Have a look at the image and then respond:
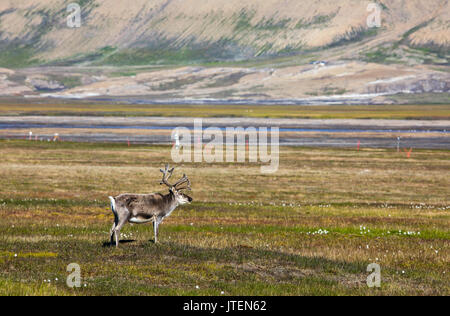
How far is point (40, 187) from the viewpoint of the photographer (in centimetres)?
4425

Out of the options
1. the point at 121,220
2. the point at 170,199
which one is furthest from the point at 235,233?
the point at 121,220

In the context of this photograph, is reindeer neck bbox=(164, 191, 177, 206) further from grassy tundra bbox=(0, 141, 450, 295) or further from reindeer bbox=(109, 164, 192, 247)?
grassy tundra bbox=(0, 141, 450, 295)

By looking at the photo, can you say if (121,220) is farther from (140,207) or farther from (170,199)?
(170,199)

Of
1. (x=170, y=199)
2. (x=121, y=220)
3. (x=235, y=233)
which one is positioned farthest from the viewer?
(x=235, y=233)

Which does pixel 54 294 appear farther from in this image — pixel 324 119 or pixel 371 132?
pixel 324 119

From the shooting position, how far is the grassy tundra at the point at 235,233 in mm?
15570

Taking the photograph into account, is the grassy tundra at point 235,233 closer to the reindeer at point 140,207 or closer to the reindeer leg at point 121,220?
the reindeer leg at point 121,220

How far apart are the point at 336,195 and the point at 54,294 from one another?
33308 millimetres

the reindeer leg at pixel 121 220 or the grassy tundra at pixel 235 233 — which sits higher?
the reindeer leg at pixel 121 220

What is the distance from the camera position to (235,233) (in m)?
25.0

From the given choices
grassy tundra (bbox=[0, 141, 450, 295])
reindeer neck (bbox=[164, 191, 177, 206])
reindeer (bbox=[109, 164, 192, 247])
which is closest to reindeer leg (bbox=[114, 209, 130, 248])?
reindeer (bbox=[109, 164, 192, 247])

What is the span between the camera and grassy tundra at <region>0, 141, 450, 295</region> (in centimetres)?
1557

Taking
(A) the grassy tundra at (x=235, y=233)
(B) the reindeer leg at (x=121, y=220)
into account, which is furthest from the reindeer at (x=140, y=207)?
(A) the grassy tundra at (x=235, y=233)
